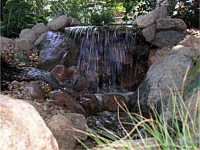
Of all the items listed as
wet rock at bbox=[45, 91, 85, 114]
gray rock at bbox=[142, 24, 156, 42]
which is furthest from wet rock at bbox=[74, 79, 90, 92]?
gray rock at bbox=[142, 24, 156, 42]

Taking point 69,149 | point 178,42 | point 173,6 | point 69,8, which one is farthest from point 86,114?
point 69,8

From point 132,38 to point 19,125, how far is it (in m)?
4.27

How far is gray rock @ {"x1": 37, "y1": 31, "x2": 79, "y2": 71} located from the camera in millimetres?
5980

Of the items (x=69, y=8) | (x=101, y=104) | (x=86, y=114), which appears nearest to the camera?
(x=86, y=114)

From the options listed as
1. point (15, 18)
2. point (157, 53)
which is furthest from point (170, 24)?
point (15, 18)

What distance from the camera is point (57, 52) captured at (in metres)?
6.10

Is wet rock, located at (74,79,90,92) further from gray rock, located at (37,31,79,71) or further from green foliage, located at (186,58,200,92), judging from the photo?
green foliage, located at (186,58,200,92)

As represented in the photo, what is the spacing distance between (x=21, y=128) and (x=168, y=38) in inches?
172

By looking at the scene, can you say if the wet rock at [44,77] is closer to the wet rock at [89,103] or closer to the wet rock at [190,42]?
the wet rock at [89,103]

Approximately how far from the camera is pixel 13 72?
562 cm

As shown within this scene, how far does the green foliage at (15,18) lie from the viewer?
7.16 m

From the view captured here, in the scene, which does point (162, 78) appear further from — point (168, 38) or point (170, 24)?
point (170, 24)

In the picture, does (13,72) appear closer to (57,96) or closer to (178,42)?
(57,96)

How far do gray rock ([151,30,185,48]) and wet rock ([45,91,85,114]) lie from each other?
2050mm
